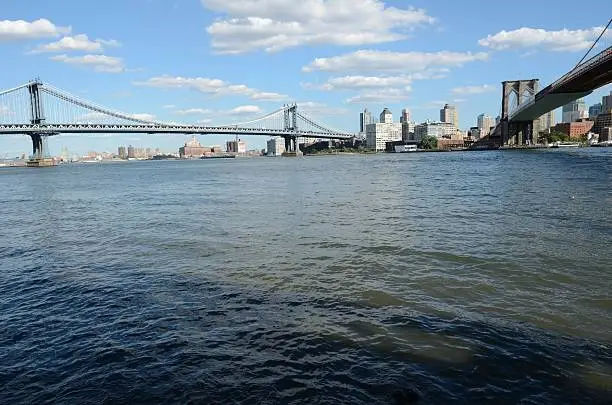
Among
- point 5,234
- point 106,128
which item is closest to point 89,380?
point 5,234

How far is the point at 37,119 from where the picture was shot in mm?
104312

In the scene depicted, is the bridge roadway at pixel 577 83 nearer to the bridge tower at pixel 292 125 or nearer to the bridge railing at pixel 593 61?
the bridge railing at pixel 593 61

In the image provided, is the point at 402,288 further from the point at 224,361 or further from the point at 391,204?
the point at 391,204

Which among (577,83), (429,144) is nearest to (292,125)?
(429,144)

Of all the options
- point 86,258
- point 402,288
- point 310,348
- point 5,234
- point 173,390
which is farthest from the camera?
point 5,234

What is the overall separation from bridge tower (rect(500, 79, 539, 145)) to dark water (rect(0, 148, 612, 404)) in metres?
126

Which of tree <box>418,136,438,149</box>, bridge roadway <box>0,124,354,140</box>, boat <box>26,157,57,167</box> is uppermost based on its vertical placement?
bridge roadway <box>0,124,354,140</box>

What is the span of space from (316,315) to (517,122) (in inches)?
5274

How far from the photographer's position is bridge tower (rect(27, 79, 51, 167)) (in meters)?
104

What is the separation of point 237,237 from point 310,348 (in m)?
8.86

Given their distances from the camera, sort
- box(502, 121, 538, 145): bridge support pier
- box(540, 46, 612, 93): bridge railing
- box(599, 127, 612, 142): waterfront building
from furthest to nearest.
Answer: box(599, 127, 612, 142): waterfront building, box(502, 121, 538, 145): bridge support pier, box(540, 46, 612, 93): bridge railing

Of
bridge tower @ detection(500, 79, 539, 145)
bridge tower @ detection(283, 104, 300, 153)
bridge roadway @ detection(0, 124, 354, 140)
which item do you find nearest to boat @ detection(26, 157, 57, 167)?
bridge roadway @ detection(0, 124, 354, 140)

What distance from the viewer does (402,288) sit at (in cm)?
890

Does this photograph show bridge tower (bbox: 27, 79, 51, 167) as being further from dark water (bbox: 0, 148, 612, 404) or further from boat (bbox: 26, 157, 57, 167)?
dark water (bbox: 0, 148, 612, 404)
